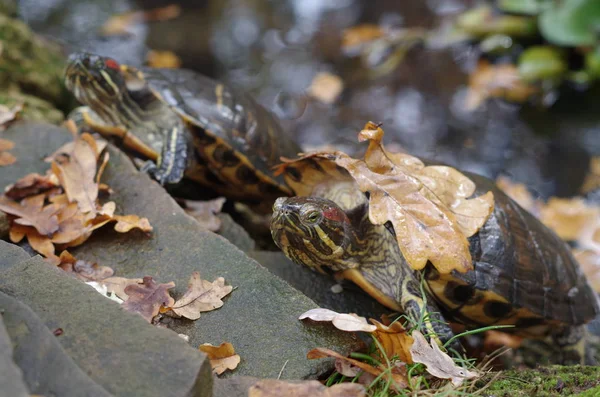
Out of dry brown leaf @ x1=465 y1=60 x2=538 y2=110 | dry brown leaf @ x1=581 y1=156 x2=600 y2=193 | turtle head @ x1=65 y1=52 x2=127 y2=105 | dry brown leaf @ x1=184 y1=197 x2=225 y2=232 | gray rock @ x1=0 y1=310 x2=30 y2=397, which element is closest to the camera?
gray rock @ x1=0 y1=310 x2=30 y2=397

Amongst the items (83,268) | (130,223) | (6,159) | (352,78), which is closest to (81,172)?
(6,159)

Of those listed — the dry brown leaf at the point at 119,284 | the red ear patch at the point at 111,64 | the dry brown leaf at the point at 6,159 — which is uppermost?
the red ear patch at the point at 111,64

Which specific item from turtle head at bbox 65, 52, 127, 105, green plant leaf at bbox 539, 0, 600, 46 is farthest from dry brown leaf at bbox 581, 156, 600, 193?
turtle head at bbox 65, 52, 127, 105

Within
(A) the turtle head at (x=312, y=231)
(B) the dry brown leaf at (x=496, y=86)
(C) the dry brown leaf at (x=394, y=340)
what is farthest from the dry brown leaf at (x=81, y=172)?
(B) the dry brown leaf at (x=496, y=86)

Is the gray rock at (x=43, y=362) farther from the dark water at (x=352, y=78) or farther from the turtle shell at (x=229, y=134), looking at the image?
the dark water at (x=352, y=78)

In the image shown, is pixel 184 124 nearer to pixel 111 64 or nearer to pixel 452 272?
pixel 111 64

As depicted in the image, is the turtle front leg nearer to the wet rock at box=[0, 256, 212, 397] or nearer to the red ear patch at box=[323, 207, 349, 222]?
the red ear patch at box=[323, 207, 349, 222]
